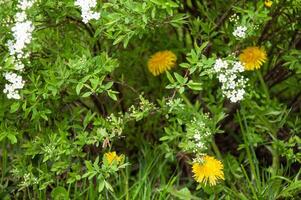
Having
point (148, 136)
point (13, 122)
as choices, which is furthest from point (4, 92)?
point (148, 136)

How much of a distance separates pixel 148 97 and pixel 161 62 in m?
0.26

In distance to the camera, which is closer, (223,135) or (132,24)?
(132,24)

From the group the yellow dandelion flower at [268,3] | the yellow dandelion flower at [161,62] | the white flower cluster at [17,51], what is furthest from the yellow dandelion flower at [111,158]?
the yellow dandelion flower at [268,3]

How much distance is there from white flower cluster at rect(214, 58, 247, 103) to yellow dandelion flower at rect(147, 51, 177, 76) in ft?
1.63

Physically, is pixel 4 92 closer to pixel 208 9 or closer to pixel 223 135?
pixel 208 9

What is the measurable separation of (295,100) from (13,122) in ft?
4.40

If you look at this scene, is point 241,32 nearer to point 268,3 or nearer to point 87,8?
point 268,3

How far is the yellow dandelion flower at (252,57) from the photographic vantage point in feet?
8.66

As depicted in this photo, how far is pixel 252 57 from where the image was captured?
2652 millimetres

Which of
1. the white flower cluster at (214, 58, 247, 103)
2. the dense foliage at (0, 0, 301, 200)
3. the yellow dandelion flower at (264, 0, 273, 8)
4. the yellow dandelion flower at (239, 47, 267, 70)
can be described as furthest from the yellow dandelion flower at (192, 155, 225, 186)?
the yellow dandelion flower at (264, 0, 273, 8)

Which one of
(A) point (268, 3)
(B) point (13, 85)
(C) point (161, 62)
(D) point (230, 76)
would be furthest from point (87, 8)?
(A) point (268, 3)

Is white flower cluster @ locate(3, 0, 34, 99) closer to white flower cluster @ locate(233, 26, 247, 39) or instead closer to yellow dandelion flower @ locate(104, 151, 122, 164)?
yellow dandelion flower @ locate(104, 151, 122, 164)

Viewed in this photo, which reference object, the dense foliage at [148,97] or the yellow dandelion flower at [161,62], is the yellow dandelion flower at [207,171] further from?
the yellow dandelion flower at [161,62]

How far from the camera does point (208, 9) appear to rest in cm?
280
